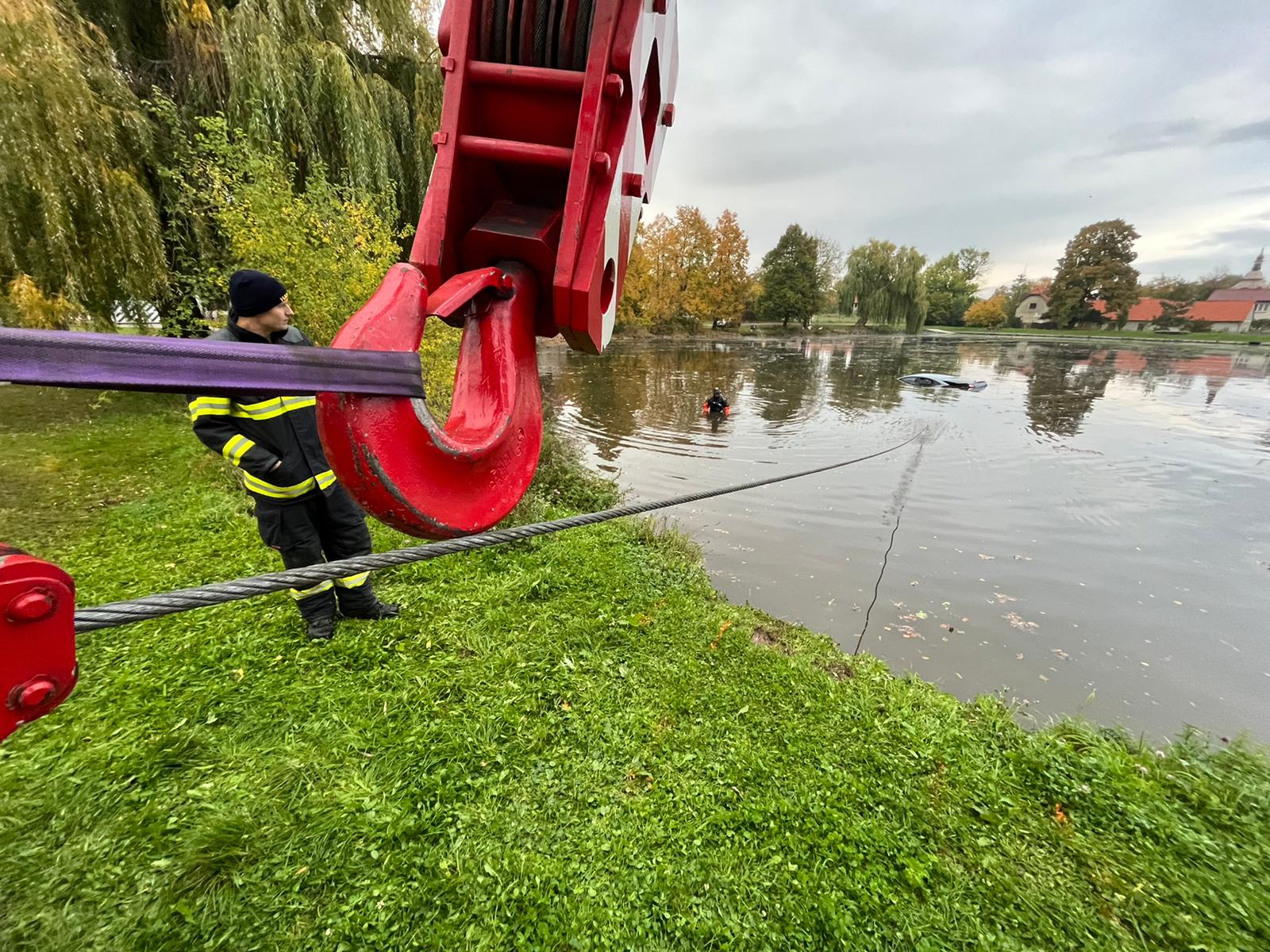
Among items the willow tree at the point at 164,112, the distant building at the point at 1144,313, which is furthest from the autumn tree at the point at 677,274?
the distant building at the point at 1144,313

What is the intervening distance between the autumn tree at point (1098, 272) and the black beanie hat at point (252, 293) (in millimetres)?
80247

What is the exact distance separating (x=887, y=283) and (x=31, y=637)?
59155 mm

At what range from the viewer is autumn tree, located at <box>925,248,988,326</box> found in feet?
248

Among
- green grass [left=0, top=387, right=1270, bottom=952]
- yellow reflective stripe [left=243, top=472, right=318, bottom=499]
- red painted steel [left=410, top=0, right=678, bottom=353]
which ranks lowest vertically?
green grass [left=0, top=387, right=1270, bottom=952]

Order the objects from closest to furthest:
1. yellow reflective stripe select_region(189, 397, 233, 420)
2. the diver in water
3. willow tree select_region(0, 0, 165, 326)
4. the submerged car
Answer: yellow reflective stripe select_region(189, 397, 233, 420) → willow tree select_region(0, 0, 165, 326) → the diver in water → the submerged car

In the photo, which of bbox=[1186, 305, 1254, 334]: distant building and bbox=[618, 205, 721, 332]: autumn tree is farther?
bbox=[1186, 305, 1254, 334]: distant building

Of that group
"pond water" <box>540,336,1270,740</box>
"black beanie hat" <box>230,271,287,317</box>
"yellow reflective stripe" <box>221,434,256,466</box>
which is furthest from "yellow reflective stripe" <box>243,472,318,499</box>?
"pond water" <box>540,336,1270,740</box>

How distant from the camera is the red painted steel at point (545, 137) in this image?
1.43 metres

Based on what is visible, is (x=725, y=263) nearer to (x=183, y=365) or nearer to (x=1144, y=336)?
(x=183, y=365)

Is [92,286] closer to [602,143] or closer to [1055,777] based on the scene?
[602,143]

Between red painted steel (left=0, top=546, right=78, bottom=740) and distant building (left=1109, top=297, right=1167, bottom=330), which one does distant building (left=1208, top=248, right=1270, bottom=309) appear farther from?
red painted steel (left=0, top=546, right=78, bottom=740)

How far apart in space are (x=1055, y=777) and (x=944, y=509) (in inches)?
257

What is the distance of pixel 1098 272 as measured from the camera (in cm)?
5719

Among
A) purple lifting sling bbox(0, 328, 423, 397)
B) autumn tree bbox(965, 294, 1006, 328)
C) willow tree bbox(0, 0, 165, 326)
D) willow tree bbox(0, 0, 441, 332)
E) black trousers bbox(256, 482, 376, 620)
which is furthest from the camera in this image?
autumn tree bbox(965, 294, 1006, 328)
